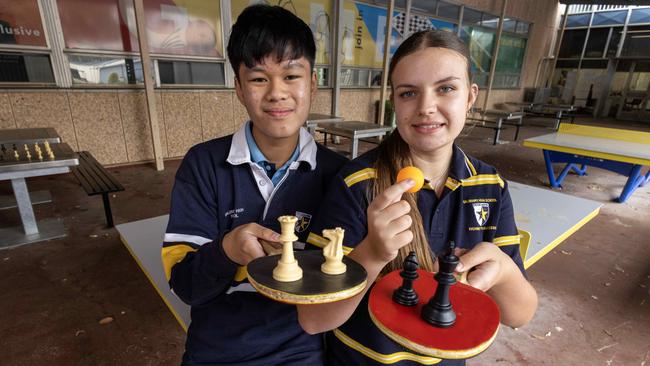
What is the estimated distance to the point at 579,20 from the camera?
53.8 feet

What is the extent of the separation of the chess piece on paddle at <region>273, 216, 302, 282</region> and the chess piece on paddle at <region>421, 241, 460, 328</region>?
1.07 ft

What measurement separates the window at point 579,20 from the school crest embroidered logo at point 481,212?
20433 millimetres

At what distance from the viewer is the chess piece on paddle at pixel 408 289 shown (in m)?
0.88

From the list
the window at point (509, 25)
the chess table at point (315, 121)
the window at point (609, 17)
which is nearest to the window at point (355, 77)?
the chess table at point (315, 121)

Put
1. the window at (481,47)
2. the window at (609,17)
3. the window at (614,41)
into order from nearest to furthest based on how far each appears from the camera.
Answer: the window at (481,47) → the window at (609,17) → the window at (614,41)

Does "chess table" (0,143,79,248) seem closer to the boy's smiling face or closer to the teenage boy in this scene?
the teenage boy

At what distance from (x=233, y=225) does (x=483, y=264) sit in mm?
957

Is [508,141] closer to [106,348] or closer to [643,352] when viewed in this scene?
[643,352]

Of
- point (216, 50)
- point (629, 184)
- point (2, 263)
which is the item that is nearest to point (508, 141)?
point (629, 184)

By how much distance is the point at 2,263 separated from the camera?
10.6 feet

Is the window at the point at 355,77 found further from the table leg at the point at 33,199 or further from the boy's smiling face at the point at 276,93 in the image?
the boy's smiling face at the point at 276,93

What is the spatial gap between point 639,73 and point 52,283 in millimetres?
21787

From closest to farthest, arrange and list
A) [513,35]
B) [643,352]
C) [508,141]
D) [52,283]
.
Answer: [643,352] < [52,283] < [508,141] < [513,35]

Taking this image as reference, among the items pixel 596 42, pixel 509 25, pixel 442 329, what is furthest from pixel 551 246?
pixel 596 42
